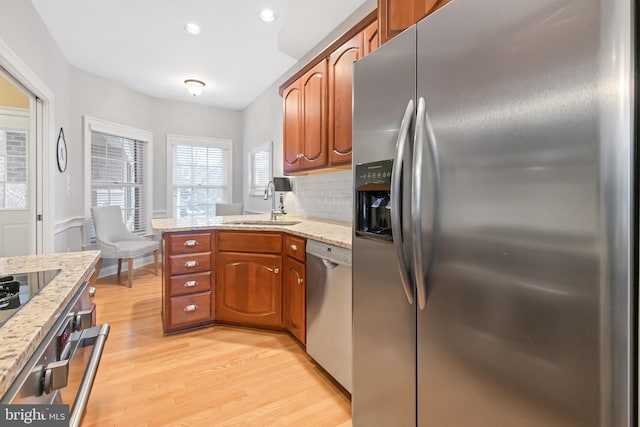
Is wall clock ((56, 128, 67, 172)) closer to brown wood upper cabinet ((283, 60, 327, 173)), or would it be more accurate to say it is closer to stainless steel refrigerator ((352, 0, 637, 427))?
brown wood upper cabinet ((283, 60, 327, 173))

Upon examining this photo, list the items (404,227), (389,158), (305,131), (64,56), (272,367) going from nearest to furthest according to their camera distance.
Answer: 1. (404,227)
2. (389,158)
3. (272,367)
4. (305,131)
5. (64,56)

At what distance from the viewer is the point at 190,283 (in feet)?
7.97

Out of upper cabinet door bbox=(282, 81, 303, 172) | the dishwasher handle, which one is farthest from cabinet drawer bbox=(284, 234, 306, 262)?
upper cabinet door bbox=(282, 81, 303, 172)

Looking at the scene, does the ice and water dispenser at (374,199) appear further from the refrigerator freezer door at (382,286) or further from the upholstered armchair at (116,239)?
the upholstered armchair at (116,239)

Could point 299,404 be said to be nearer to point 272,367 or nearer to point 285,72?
point 272,367

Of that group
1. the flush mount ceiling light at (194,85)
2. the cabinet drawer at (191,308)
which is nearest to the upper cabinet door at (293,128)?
the cabinet drawer at (191,308)

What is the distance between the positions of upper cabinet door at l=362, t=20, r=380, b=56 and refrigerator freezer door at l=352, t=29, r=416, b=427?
72 cm

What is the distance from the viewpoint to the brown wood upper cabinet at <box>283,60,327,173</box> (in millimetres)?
2324

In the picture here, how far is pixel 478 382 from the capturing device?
81 cm

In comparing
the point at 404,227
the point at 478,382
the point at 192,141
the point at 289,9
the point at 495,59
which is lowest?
the point at 478,382

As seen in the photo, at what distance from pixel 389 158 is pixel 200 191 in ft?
15.4

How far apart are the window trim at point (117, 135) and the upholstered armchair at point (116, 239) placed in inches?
9.7

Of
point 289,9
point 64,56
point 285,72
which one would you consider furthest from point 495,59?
point 64,56

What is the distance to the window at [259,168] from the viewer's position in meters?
4.24
